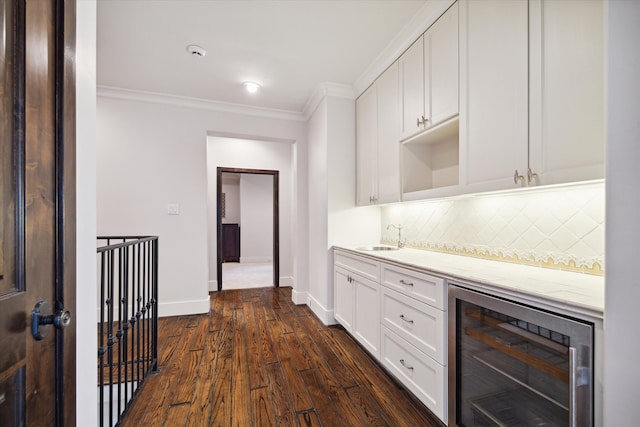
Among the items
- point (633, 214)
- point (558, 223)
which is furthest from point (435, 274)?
point (633, 214)

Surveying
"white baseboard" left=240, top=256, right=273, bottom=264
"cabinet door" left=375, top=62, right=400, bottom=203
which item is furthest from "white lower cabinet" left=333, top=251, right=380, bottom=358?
"white baseboard" left=240, top=256, right=273, bottom=264

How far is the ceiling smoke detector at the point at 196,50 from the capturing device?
235 cm

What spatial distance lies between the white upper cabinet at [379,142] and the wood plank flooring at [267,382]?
1.39 meters

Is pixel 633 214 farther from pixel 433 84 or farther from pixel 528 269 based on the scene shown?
pixel 433 84

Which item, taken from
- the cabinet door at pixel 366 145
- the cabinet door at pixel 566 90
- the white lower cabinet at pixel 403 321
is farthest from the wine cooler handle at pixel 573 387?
the cabinet door at pixel 366 145

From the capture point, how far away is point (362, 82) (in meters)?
2.89

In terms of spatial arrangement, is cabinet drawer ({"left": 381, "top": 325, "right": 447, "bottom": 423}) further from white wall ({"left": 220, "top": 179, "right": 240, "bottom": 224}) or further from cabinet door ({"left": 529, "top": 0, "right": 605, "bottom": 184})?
white wall ({"left": 220, "top": 179, "right": 240, "bottom": 224})

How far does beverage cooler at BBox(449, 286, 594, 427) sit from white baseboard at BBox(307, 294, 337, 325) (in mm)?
1658

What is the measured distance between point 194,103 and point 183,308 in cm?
244

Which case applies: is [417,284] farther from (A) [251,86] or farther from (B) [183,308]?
(B) [183,308]

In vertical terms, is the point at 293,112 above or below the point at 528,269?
above

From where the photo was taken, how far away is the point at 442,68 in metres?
1.85

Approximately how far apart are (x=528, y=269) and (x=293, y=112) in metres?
3.14

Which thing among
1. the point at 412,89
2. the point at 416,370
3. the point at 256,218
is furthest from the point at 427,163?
the point at 256,218
